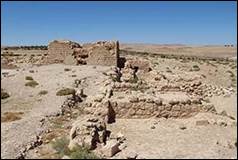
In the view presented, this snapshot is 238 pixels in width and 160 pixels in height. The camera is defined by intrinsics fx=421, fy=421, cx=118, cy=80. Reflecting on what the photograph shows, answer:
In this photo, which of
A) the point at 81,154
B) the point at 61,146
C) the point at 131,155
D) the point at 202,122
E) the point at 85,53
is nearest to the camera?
the point at 81,154

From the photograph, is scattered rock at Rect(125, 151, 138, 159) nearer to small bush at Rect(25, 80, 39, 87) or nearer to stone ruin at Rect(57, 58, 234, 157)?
stone ruin at Rect(57, 58, 234, 157)

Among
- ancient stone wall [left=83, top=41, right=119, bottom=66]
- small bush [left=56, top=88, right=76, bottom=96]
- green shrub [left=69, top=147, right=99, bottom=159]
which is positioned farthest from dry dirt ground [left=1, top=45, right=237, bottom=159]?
ancient stone wall [left=83, top=41, right=119, bottom=66]

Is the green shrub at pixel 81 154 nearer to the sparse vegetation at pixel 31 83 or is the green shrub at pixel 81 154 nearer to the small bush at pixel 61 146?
the small bush at pixel 61 146

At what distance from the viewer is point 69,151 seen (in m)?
11.5

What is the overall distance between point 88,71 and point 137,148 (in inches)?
610

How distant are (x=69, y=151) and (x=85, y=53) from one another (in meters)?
21.8

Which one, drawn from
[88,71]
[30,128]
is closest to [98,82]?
[88,71]

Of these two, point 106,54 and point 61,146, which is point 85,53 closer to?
point 106,54

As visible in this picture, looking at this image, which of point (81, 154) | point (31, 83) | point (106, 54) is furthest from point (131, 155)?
point (106, 54)

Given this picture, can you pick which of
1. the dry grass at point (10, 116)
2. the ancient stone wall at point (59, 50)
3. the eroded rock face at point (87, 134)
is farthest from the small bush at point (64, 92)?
the ancient stone wall at point (59, 50)

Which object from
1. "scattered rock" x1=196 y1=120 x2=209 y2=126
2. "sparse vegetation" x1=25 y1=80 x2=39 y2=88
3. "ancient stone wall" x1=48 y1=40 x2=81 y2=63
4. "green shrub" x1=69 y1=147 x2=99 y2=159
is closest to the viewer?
"green shrub" x1=69 y1=147 x2=99 y2=159

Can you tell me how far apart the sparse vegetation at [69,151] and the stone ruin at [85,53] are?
1966 cm

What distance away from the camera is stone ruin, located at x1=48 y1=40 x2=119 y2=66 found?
31891 mm

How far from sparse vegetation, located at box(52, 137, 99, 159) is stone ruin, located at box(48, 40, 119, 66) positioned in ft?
64.5
